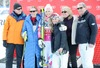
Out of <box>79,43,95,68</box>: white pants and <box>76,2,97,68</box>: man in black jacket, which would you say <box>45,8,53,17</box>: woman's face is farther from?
<box>79,43,95,68</box>: white pants

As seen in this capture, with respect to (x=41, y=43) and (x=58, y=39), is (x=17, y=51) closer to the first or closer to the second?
(x=41, y=43)

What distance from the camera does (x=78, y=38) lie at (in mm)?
5172

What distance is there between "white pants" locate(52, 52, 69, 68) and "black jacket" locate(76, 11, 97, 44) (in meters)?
0.42

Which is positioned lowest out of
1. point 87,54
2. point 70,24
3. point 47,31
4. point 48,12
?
point 87,54

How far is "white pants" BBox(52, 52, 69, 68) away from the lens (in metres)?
5.00

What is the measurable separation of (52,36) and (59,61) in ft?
1.57

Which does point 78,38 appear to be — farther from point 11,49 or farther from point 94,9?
point 94,9

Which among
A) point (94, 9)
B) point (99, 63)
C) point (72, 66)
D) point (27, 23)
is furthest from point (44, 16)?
point (99, 63)

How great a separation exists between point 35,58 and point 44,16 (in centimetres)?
85

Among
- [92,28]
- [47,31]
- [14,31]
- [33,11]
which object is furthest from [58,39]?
[14,31]

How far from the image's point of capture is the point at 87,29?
502cm

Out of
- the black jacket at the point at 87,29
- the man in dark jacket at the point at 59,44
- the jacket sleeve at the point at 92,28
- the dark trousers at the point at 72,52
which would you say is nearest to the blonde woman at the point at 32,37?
the man in dark jacket at the point at 59,44

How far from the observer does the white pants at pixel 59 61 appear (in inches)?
197

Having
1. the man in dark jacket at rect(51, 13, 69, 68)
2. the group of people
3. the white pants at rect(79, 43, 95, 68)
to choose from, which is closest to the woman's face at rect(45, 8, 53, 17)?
the group of people
